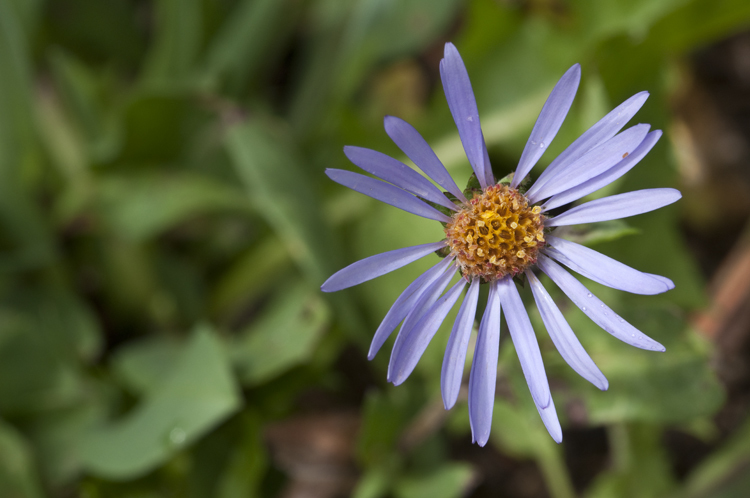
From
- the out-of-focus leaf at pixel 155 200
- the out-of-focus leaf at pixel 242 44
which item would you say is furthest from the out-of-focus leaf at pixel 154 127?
the out-of-focus leaf at pixel 242 44

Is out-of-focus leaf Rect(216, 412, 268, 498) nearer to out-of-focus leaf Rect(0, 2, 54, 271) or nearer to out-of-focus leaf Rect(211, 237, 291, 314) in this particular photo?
out-of-focus leaf Rect(211, 237, 291, 314)

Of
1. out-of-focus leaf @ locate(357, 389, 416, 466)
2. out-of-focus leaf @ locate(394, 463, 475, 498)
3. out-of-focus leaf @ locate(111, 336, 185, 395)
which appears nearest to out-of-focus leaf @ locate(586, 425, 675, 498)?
out-of-focus leaf @ locate(394, 463, 475, 498)

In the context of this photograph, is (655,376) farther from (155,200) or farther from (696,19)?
(155,200)

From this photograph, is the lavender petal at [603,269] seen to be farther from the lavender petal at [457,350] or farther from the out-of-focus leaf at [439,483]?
the out-of-focus leaf at [439,483]

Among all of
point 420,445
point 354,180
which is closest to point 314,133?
point 420,445

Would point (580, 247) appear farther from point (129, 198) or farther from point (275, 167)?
point (129, 198)

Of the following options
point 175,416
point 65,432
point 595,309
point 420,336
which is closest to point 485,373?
point 420,336

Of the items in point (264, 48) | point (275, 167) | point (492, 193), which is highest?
point (264, 48)
